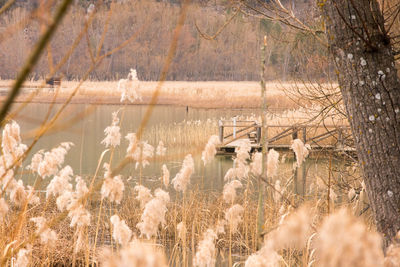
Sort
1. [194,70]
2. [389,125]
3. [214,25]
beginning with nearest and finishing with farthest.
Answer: [389,125] < [214,25] < [194,70]

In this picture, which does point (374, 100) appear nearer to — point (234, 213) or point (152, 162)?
point (234, 213)

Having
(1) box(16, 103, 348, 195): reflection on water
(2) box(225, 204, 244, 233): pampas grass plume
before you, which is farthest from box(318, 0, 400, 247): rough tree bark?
(1) box(16, 103, 348, 195): reflection on water

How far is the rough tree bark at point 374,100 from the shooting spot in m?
2.27

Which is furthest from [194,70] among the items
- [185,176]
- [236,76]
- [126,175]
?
[185,176]

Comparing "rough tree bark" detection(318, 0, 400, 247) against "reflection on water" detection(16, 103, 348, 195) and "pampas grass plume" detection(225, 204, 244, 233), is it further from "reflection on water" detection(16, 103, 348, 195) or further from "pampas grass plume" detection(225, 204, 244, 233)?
"reflection on water" detection(16, 103, 348, 195)

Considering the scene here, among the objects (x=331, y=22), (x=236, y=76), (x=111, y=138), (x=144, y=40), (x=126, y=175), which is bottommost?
(x=126, y=175)

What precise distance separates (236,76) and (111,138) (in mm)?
49757

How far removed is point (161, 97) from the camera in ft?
92.9

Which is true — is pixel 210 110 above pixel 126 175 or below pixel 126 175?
above

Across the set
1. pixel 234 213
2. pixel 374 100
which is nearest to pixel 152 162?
pixel 234 213

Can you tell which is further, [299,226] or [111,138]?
[111,138]

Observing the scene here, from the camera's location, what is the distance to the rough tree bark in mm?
2266

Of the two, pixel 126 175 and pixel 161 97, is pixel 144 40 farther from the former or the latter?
pixel 126 175

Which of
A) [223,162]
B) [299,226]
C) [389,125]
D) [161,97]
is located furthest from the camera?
[161,97]
